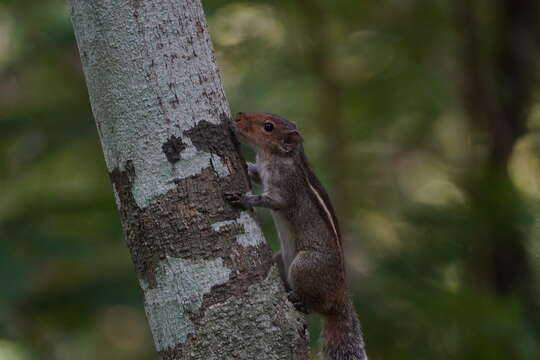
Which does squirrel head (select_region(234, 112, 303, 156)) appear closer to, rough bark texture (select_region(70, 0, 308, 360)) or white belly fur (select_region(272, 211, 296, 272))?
white belly fur (select_region(272, 211, 296, 272))

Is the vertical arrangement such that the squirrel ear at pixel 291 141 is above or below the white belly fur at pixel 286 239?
above

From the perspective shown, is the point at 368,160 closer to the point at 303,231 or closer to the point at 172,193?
the point at 303,231

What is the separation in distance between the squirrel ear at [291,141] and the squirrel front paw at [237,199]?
135 cm

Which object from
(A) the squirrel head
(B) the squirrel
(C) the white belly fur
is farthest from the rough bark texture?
(A) the squirrel head

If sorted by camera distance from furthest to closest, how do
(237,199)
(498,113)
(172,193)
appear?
(498,113), (237,199), (172,193)

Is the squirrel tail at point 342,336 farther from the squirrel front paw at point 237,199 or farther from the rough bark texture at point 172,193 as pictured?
the squirrel front paw at point 237,199

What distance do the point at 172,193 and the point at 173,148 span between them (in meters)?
0.12

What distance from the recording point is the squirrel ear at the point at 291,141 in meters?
3.70

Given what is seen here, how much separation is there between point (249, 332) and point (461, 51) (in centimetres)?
395

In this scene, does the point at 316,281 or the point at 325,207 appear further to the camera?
the point at 325,207

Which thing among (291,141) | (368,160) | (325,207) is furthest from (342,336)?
(368,160)

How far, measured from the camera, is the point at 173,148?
224 centimetres

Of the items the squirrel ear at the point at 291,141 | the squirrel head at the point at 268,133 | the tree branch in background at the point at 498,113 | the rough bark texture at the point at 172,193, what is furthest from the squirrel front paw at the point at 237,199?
the tree branch in background at the point at 498,113

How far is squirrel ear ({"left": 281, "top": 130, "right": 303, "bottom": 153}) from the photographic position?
146 inches
